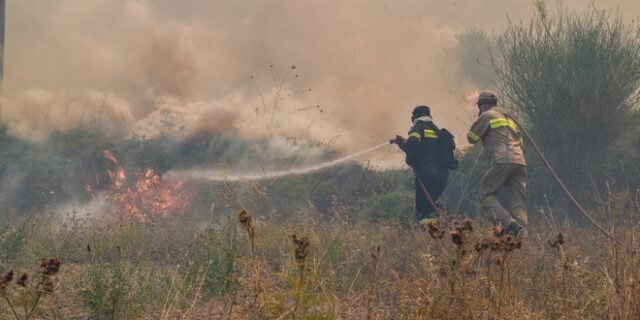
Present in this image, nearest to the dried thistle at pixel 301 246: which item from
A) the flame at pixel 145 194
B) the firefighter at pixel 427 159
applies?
the firefighter at pixel 427 159

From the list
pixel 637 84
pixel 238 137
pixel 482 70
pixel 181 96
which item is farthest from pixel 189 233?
pixel 482 70

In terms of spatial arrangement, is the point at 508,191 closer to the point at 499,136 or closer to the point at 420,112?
the point at 499,136

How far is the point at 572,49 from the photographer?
10844mm

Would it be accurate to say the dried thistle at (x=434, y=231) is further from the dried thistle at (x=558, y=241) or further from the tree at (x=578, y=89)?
the tree at (x=578, y=89)

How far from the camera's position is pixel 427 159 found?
8.51 metres

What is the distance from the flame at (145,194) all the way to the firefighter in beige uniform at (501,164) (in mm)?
5513

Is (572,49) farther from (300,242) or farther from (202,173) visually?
(300,242)

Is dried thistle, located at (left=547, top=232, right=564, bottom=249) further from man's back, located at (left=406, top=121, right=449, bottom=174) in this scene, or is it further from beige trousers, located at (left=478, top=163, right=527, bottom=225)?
man's back, located at (left=406, top=121, right=449, bottom=174)

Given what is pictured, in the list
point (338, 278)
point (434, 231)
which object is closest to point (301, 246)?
A: point (434, 231)

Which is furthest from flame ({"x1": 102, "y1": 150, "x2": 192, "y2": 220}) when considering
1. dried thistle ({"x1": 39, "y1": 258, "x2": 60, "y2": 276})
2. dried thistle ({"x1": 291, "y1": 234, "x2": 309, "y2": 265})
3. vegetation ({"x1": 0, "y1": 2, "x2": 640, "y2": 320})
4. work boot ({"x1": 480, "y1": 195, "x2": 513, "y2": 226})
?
dried thistle ({"x1": 291, "y1": 234, "x2": 309, "y2": 265})

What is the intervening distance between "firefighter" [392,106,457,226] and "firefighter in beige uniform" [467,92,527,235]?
1.05m

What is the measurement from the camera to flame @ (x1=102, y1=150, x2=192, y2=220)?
430 inches

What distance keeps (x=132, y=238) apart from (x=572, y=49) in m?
8.09

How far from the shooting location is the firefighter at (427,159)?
27.7 ft
